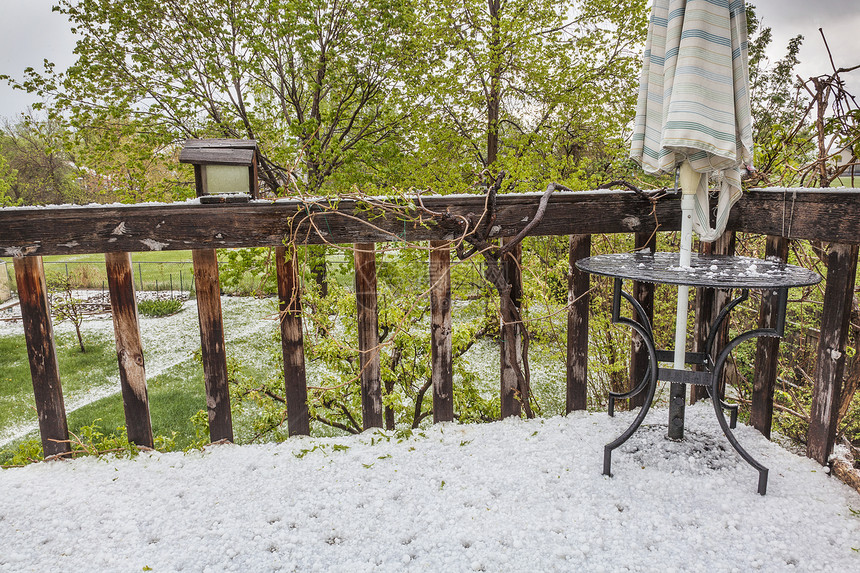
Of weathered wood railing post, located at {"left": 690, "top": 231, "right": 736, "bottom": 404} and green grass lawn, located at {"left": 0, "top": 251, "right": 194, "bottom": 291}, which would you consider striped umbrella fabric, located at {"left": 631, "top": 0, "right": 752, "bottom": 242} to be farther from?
green grass lawn, located at {"left": 0, "top": 251, "right": 194, "bottom": 291}

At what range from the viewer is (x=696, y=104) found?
1328 mm

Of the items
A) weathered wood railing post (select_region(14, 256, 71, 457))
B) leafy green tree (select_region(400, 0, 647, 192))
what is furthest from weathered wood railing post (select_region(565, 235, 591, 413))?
leafy green tree (select_region(400, 0, 647, 192))

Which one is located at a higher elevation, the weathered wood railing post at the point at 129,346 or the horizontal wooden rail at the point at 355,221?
the horizontal wooden rail at the point at 355,221

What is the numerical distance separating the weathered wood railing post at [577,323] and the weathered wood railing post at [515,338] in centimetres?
19

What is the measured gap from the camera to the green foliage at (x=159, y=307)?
9.38 m

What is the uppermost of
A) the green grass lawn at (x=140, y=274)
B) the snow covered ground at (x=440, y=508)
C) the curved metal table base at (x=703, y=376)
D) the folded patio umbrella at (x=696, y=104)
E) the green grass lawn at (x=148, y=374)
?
the folded patio umbrella at (x=696, y=104)

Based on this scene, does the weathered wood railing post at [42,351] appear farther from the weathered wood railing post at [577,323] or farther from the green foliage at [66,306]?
the green foliage at [66,306]

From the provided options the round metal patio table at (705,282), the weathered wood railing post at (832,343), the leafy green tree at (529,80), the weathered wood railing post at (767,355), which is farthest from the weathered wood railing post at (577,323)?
the leafy green tree at (529,80)

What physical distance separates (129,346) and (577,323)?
156 centimetres

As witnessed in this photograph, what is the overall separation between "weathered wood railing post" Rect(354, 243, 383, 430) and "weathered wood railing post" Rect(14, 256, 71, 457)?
0.94 m

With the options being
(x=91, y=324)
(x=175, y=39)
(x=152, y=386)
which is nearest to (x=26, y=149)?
(x=91, y=324)

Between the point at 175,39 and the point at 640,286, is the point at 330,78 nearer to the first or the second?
the point at 175,39

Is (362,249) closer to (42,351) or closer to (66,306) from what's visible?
(42,351)

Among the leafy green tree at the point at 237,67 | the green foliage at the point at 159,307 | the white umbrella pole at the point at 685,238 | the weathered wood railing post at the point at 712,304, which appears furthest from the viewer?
the green foliage at the point at 159,307
